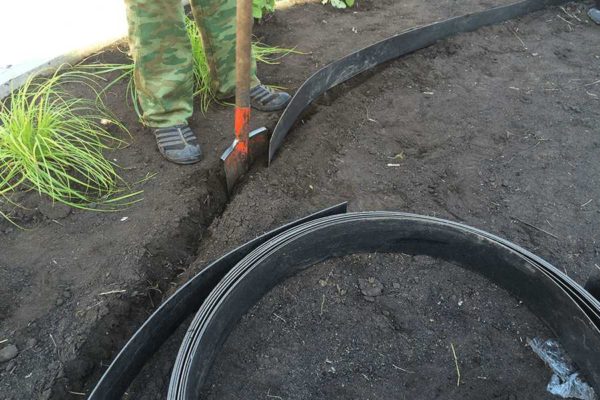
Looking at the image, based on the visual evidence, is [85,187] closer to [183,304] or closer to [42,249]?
[42,249]

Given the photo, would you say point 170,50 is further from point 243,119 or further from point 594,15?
point 594,15

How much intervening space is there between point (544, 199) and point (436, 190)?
545 mm

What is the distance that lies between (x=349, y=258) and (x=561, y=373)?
920mm

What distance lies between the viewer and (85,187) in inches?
90.7

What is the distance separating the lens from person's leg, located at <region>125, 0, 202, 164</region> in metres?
2.20

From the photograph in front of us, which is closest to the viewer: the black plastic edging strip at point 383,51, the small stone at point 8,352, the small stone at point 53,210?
the small stone at point 8,352

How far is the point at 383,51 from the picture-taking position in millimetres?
3262

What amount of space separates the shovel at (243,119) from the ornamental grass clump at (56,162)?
484 mm

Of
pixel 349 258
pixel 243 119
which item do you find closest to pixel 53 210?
pixel 243 119

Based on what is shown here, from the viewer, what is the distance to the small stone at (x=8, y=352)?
5.44 feet

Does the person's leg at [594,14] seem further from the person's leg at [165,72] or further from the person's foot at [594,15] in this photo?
the person's leg at [165,72]

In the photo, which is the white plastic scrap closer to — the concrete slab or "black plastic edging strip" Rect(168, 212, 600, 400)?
"black plastic edging strip" Rect(168, 212, 600, 400)

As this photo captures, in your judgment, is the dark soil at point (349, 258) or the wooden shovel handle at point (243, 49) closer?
the dark soil at point (349, 258)

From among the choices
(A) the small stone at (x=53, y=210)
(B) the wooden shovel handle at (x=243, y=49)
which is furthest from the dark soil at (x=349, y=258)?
(B) the wooden shovel handle at (x=243, y=49)
